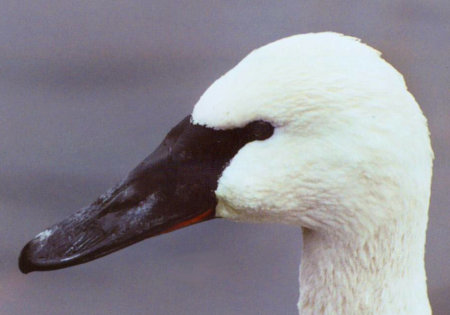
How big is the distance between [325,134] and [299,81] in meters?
0.15

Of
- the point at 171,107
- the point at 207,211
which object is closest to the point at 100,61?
the point at 171,107

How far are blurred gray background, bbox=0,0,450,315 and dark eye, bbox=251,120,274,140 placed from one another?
2.25 m

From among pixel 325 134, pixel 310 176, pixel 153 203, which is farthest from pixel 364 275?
pixel 153 203

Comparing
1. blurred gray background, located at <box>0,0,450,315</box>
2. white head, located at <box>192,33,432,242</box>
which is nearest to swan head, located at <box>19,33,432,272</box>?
white head, located at <box>192,33,432,242</box>

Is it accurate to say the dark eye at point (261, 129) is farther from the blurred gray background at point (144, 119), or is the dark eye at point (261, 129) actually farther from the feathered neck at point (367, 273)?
the blurred gray background at point (144, 119)

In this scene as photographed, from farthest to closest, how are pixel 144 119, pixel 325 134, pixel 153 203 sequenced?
pixel 144 119, pixel 153 203, pixel 325 134

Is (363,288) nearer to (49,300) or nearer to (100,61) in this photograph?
(49,300)

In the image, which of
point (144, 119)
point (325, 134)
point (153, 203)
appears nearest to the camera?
point (325, 134)

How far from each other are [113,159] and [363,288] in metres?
2.35

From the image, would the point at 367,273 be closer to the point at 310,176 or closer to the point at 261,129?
the point at 310,176

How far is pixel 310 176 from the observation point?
9.06 feet

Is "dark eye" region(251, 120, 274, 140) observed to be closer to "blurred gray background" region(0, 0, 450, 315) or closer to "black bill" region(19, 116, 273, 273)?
"black bill" region(19, 116, 273, 273)

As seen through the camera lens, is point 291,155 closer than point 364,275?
Yes

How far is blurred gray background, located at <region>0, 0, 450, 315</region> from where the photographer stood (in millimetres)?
4980
